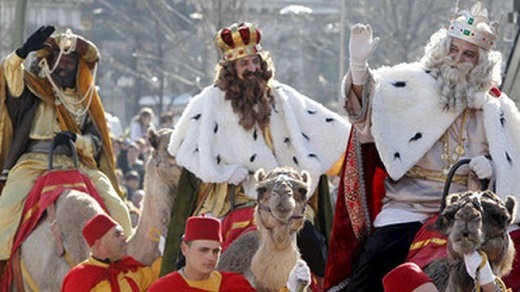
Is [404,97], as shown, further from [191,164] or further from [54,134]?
[54,134]

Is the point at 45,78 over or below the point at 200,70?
over

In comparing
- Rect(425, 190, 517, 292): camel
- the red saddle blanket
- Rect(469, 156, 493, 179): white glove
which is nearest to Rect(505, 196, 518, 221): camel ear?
Rect(425, 190, 517, 292): camel

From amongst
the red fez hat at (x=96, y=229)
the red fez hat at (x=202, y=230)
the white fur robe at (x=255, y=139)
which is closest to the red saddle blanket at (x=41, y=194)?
the white fur robe at (x=255, y=139)

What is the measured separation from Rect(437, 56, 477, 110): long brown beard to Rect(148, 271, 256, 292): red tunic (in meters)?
1.56

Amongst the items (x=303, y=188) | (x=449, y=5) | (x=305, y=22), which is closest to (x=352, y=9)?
(x=305, y=22)

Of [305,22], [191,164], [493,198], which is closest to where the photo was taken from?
[493,198]

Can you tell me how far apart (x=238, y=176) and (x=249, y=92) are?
0.65 metres

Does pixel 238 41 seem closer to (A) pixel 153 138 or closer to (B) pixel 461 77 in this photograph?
(A) pixel 153 138

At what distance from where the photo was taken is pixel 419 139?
9539mm

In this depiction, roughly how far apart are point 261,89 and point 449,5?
18.3 metres

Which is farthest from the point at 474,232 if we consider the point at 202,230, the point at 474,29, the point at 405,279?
the point at 474,29

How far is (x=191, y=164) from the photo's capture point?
12141 mm

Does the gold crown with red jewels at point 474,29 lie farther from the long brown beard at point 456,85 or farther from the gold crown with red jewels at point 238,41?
the gold crown with red jewels at point 238,41

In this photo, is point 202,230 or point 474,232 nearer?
point 474,232
